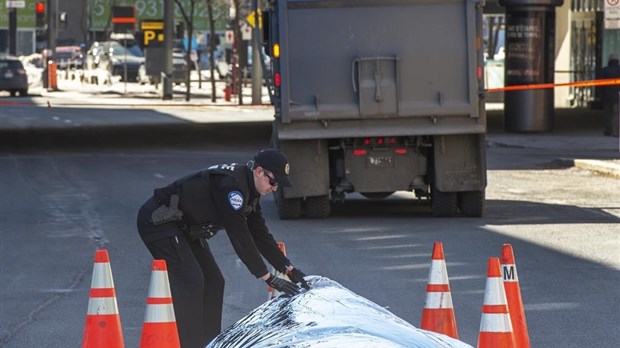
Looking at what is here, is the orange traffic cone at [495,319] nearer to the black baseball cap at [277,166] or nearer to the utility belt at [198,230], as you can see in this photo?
the black baseball cap at [277,166]

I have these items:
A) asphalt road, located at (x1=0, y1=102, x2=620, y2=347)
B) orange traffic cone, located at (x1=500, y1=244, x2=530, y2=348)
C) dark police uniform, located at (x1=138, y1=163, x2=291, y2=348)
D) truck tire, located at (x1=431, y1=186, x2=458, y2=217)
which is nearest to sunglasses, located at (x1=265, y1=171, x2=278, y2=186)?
dark police uniform, located at (x1=138, y1=163, x2=291, y2=348)

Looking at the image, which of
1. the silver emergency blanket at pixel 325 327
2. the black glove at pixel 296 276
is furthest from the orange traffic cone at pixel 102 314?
the silver emergency blanket at pixel 325 327

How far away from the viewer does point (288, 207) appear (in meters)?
17.1

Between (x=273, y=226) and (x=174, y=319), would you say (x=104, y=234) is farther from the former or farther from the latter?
(x=174, y=319)

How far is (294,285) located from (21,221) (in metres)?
10.2

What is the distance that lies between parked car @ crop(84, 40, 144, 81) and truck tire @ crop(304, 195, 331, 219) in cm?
4877

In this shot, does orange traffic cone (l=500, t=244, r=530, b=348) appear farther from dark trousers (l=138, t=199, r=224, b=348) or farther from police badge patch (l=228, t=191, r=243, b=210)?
dark trousers (l=138, t=199, r=224, b=348)

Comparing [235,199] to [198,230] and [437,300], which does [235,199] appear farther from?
[437,300]

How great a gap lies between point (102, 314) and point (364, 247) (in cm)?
698

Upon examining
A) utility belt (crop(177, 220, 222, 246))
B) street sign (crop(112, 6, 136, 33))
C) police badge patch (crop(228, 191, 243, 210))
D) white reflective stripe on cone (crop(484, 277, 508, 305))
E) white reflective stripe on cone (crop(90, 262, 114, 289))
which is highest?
street sign (crop(112, 6, 136, 33))

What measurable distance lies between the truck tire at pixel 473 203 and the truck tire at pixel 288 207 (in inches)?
79.5

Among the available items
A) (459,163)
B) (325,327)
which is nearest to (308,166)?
(459,163)

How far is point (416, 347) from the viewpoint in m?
5.27

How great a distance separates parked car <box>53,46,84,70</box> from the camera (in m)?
71.9
